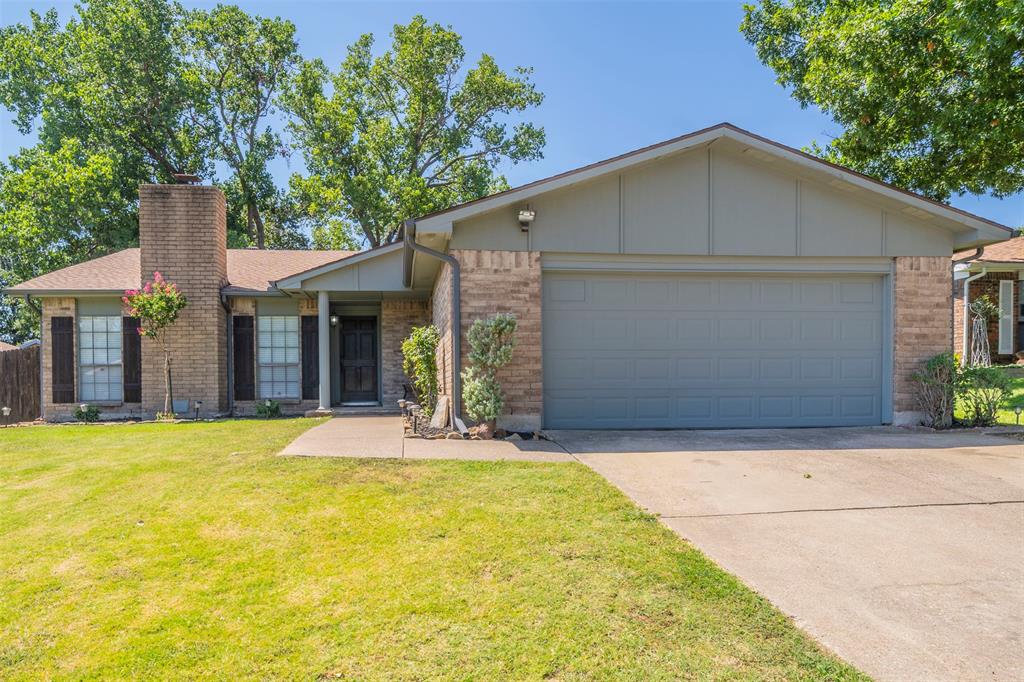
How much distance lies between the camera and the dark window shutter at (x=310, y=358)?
12.5 meters

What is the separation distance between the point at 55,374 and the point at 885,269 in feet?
51.4

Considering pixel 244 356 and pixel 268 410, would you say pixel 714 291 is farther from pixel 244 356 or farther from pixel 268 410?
pixel 244 356

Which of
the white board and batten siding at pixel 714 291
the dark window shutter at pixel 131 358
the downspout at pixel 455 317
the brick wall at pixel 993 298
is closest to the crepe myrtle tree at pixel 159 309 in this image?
the dark window shutter at pixel 131 358

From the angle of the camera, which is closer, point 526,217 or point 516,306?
point 526,217

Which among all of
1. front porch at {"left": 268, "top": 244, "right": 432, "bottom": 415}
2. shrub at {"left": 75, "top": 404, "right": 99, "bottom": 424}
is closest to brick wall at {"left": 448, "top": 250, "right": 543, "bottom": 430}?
front porch at {"left": 268, "top": 244, "right": 432, "bottom": 415}

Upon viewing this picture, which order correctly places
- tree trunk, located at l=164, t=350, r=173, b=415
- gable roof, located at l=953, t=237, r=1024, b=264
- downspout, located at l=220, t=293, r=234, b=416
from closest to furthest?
tree trunk, located at l=164, t=350, r=173, b=415 < downspout, located at l=220, t=293, r=234, b=416 < gable roof, located at l=953, t=237, r=1024, b=264

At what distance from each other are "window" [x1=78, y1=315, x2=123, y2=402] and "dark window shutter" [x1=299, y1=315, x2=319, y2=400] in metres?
3.79

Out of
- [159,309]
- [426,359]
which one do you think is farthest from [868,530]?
[159,309]

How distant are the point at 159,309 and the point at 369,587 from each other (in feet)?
32.9

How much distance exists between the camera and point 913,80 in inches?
431

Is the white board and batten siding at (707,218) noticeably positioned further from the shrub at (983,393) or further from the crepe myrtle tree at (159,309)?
the crepe myrtle tree at (159,309)

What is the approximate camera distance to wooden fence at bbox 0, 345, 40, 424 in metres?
11.7

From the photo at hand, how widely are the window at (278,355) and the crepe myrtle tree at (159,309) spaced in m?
1.69

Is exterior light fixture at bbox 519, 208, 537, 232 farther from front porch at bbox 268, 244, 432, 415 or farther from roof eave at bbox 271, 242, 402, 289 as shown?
roof eave at bbox 271, 242, 402, 289
